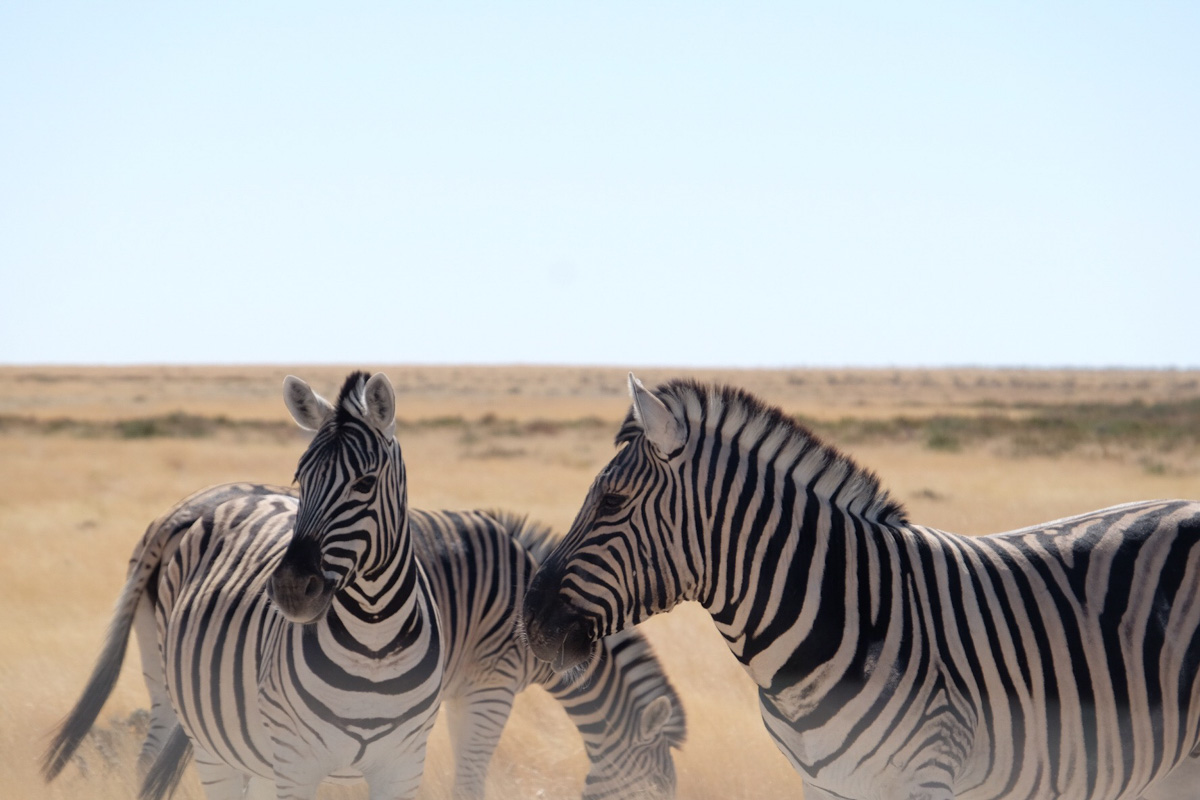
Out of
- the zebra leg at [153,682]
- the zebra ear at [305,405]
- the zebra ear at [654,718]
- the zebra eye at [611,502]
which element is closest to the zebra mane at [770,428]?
the zebra eye at [611,502]

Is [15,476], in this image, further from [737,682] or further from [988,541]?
[988,541]

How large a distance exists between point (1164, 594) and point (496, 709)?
337 centimetres

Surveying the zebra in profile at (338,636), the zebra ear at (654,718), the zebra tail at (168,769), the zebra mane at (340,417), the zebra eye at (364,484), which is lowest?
the zebra tail at (168,769)

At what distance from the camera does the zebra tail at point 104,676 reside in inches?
203

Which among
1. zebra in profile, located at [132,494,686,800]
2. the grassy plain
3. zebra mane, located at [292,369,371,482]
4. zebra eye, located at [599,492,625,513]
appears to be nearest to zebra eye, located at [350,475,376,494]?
zebra mane, located at [292,369,371,482]

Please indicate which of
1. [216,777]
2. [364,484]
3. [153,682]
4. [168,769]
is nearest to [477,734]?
[216,777]

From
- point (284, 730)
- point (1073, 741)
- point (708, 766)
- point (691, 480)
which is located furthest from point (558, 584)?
point (708, 766)

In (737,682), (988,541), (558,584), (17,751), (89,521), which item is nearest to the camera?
(558,584)

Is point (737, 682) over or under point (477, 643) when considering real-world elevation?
under

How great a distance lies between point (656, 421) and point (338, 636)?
157 cm

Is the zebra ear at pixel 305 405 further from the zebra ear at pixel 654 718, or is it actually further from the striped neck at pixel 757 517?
the zebra ear at pixel 654 718

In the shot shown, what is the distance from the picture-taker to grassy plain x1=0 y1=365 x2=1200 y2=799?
256 inches

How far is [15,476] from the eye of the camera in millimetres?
18531

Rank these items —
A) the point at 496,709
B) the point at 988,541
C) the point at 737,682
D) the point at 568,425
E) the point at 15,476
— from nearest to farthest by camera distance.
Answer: the point at 988,541
the point at 496,709
the point at 737,682
the point at 15,476
the point at 568,425
